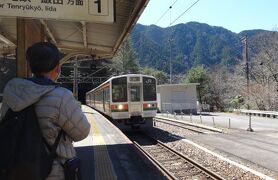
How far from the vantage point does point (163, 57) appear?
544ft

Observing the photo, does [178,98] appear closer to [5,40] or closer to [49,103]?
[5,40]

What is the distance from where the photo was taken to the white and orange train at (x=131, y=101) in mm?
21219

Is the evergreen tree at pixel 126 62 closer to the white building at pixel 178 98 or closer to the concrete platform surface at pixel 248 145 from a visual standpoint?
the white building at pixel 178 98

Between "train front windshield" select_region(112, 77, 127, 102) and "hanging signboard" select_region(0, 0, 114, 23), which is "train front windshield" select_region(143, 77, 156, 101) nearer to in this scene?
"train front windshield" select_region(112, 77, 127, 102)

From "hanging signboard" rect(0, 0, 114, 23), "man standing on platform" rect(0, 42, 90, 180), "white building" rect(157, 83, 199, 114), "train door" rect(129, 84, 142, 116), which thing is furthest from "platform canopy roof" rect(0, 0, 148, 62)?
"white building" rect(157, 83, 199, 114)

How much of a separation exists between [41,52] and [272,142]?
15451 mm

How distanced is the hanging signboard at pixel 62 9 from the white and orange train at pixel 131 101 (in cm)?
1355

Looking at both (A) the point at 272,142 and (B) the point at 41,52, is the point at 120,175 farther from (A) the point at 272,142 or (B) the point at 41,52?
(A) the point at 272,142

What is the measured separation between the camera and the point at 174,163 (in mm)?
13352

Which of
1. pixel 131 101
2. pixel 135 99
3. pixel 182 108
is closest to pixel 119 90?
pixel 131 101

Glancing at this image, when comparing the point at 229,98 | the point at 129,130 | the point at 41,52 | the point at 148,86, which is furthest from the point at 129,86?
the point at 229,98

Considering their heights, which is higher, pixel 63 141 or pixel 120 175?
pixel 63 141

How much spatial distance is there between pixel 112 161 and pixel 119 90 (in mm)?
11962

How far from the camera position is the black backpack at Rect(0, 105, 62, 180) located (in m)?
2.36
